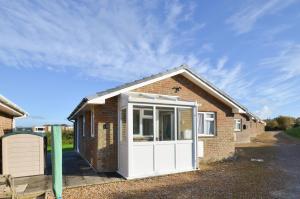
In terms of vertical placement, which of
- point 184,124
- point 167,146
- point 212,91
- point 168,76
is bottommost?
point 167,146

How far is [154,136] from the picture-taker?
12.4m

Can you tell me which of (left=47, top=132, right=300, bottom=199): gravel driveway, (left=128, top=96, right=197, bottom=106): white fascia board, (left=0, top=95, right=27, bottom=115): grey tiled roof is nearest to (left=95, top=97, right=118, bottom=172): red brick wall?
(left=128, top=96, right=197, bottom=106): white fascia board

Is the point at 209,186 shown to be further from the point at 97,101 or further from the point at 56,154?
the point at 56,154

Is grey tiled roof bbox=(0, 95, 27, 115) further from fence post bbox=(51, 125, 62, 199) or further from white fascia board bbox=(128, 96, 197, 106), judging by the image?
fence post bbox=(51, 125, 62, 199)

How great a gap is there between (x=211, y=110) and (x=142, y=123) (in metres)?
5.83

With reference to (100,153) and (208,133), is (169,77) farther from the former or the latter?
(100,153)

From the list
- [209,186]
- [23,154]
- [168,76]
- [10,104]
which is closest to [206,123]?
[168,76]

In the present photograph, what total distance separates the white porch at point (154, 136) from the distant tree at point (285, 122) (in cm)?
5319

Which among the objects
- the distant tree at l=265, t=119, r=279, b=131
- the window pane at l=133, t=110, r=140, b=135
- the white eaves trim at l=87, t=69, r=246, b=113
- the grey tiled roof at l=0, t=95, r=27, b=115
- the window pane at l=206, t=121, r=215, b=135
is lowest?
the distant tree at l=265, t=119, r=279, b=131

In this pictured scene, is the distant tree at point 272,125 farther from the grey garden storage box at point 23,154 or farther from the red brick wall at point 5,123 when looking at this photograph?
the grey garden storage box at point 23,154

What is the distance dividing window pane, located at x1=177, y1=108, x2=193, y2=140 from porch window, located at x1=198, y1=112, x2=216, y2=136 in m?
2.69

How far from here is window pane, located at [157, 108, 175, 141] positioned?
12773 millimetres

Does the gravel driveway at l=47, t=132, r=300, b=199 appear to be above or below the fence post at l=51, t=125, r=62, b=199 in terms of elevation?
below

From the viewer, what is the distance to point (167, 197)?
8.77 metres
